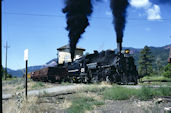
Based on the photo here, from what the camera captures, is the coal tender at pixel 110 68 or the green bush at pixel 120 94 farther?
the coal tender at pixel 110 68

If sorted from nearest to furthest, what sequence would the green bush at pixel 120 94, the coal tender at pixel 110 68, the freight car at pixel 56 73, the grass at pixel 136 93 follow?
the grass at pixel 136 93 < the green bush at pixel 120 94 < the coal tender at pixel 110 68 < the freight car at pixel 56 73

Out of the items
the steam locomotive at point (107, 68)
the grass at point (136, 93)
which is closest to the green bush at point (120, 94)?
the grass at point (136, 93)

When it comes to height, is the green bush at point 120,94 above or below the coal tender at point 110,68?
below

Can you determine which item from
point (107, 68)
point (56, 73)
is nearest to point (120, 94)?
point (107, 68)

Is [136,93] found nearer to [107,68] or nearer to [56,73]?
[107,68]

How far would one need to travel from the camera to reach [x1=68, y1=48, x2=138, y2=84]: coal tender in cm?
1788

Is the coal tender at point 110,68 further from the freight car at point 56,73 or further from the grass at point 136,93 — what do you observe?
the grass at point 136,93

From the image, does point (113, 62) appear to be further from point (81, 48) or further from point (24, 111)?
point (81, 48)

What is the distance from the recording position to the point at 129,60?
60.2 ft

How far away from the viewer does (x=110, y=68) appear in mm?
17953

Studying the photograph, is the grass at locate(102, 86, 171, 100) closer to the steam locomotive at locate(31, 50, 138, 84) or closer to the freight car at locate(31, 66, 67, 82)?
the steam locomotive at locate(31, 50, 138, 84)

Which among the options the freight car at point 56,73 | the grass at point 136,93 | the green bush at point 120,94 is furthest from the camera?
the freight car at point 56,73

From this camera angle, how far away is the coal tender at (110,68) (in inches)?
704

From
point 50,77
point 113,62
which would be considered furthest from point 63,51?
point 113,62
